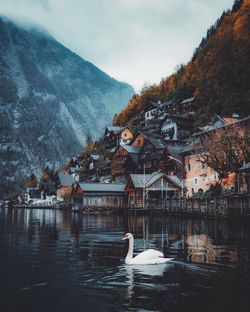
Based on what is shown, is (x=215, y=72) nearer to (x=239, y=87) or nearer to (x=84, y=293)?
(x=239, y=87)

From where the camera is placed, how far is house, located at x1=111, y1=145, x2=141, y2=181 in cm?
9181

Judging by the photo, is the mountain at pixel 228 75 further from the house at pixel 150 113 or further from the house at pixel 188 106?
the house at pixel 150 113

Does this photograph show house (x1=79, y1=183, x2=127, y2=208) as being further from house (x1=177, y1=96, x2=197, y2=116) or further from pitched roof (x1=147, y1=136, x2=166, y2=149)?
house (x1=177, y1=96, x2=197, y2=116)

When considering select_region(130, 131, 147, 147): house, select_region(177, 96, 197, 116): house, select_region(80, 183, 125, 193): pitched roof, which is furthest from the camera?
select_region(177, 96, 197, 116): house

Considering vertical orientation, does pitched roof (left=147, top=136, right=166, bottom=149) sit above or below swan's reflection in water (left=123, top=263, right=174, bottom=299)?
above

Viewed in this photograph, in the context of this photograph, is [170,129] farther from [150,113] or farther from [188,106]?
[150,113]

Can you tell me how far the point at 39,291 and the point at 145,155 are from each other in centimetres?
7712

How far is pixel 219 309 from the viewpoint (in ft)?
28.4

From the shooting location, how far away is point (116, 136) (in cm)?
12562

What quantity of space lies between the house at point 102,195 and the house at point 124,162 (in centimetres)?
1177

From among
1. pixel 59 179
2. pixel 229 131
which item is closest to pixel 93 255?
pixel 229 131

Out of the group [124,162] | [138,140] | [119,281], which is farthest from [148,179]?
[119,281]

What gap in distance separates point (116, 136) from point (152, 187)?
5860 cm

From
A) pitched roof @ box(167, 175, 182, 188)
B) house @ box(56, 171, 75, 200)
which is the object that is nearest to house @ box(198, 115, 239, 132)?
pitched roof @ box(167, 175, 182, 188)
